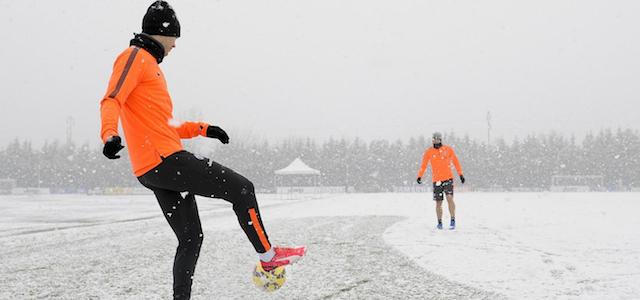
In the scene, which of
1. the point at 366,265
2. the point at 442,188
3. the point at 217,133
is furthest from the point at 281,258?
the point at 442,188

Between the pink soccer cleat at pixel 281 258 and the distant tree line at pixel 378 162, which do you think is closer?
the pink soccer cleat at pixel 281 258

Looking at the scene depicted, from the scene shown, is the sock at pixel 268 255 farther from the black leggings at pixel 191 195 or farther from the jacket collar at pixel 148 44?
the jacket collar at pixel 148 44

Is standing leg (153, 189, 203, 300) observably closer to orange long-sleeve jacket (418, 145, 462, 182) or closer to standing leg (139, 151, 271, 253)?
standing leg (139, 151, 271, 253)

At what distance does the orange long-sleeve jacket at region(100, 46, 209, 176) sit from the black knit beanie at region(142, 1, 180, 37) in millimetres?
189

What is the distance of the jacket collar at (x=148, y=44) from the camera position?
111 inches

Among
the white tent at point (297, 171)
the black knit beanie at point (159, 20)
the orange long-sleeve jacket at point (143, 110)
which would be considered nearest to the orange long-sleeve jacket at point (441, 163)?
the black knit beanie at point (159, 20)

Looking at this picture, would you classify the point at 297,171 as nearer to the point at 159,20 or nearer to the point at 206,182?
the point at 159,20

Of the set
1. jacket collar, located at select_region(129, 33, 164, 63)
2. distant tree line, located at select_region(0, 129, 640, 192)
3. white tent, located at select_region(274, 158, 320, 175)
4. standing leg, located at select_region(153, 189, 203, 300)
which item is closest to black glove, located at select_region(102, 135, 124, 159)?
standing leg, located at select_region(153, 189, 203, 300)

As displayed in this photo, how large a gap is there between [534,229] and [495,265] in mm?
4744

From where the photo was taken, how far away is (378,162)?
7781cm

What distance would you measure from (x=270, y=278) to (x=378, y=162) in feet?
248

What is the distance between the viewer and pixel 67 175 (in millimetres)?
79000

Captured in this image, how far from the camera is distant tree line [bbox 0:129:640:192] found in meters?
72.2

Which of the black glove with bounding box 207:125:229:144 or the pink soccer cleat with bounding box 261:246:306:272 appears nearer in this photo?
the pink soccer cleat with bounding box 261:246:306:272
